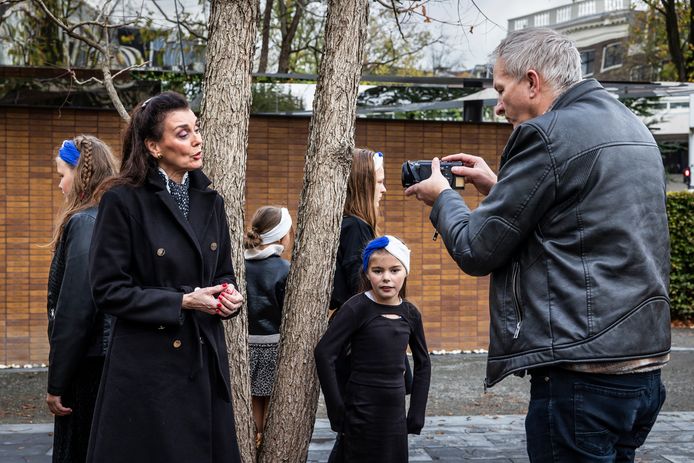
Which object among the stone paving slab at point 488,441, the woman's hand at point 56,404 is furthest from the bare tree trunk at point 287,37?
the woman's hand at point 56,404

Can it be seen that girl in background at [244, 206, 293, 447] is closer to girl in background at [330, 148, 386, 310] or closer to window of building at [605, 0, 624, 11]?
girl in background at [330, 148, 386, 310]

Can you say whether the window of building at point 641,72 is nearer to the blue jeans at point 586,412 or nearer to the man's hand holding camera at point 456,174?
the man's hand holding camera at point 456,174

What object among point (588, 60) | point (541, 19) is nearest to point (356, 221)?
point (588, 60)

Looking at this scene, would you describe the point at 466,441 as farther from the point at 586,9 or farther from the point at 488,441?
the point at 586,9

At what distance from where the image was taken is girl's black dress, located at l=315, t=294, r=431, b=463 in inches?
188

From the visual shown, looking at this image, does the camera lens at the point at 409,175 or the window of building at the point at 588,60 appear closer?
the camera lens at the point at 409,175

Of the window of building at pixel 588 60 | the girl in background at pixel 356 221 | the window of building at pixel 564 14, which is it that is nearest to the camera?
the girl in background at pixel 356 221

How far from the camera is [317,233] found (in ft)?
16.1

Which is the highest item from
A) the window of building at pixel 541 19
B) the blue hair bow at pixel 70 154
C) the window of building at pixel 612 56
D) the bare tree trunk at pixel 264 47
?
the window of building at pixel 541 19

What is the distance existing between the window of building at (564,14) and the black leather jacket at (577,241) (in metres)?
18.1

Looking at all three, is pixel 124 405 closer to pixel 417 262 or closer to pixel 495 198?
pixel 495 198

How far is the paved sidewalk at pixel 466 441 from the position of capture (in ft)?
20.3

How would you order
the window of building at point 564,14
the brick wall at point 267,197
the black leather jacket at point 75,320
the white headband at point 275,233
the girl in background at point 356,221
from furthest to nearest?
the window of building at point 564,14 < the brick wall at point 267,197 < the white headband at point 275,233 < the girl in background at point 356,221 < the black leather jacket at point 75,320

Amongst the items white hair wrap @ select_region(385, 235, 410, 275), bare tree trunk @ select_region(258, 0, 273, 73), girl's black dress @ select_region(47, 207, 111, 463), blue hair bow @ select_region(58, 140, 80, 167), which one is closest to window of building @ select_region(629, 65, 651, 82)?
bare tree trunk @ select_region(258, 0, 273, 73)
